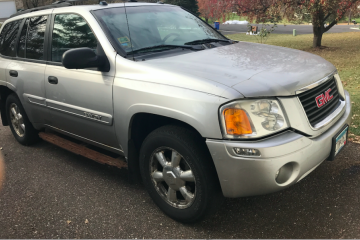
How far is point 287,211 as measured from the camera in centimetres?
304

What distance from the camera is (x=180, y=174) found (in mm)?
2779

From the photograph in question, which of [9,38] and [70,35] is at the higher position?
[70,35]

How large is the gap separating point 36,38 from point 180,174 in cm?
257

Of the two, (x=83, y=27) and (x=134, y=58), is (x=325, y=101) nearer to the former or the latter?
(x=134, y=58)

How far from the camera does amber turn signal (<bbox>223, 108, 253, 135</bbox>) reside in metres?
2.39

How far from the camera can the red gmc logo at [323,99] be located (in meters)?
2.77

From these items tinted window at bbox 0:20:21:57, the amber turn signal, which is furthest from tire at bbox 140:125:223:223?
tinted window at bbox 0:20:21:57

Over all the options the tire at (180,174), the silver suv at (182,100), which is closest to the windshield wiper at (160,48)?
the silver suv at (182,100)

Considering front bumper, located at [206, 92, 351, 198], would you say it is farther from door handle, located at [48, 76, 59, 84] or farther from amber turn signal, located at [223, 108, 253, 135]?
door handle, located at [48, 76, 59, 84]

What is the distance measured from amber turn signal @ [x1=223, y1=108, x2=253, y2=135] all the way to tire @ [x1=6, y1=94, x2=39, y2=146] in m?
3.20

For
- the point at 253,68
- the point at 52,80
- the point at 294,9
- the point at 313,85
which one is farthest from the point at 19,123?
the point at 294,9

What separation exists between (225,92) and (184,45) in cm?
123

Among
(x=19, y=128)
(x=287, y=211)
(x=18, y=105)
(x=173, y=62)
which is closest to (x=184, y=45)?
(x=173, y=62)

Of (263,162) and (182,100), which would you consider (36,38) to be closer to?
(182,100)
